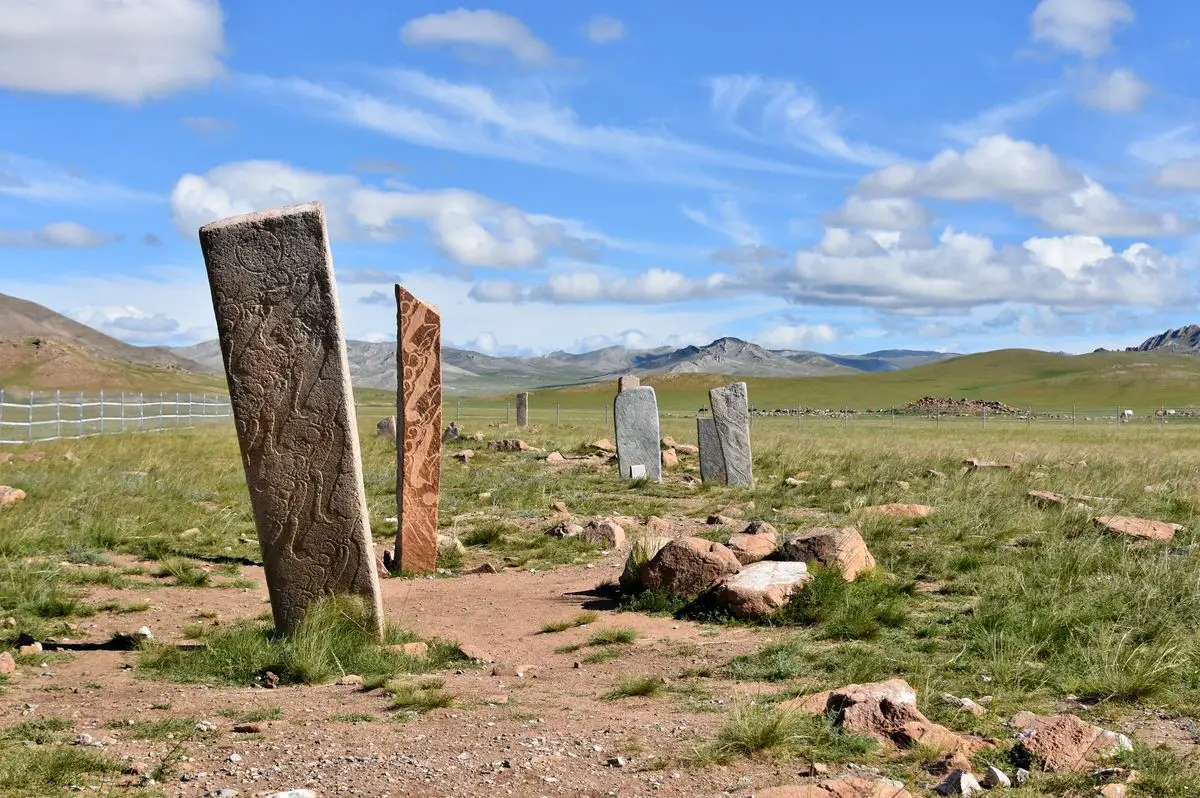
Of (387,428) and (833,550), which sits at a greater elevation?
(387,428)

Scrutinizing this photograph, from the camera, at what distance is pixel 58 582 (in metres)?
9.27

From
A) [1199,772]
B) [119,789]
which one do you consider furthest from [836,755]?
[119,789]

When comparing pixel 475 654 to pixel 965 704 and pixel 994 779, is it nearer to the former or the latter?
pixel 965 704

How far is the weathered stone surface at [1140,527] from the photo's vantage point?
10664 millimetres

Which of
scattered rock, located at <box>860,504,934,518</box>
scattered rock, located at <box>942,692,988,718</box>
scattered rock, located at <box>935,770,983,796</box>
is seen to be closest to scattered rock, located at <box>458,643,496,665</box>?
scattered rock, located at <box>942,692,988,718</box>

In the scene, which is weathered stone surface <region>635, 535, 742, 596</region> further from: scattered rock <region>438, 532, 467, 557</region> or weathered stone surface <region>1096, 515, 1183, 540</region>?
weathered stone surface <region>1096, 515, 1183, 540</region>

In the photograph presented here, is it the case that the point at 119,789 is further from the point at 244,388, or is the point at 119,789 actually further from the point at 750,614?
the point at 750,614

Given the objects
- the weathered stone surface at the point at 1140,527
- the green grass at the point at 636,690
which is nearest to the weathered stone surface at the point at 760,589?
the green grass at the point at 636,690

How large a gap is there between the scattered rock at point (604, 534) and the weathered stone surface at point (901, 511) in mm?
2760

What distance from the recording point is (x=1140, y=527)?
1089cm

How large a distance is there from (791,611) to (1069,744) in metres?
3.28

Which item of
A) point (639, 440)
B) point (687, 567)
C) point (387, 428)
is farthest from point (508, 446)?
point (687, 567)

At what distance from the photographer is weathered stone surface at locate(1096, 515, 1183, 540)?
1066cm

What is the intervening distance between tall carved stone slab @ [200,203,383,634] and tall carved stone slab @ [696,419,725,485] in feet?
38.7
